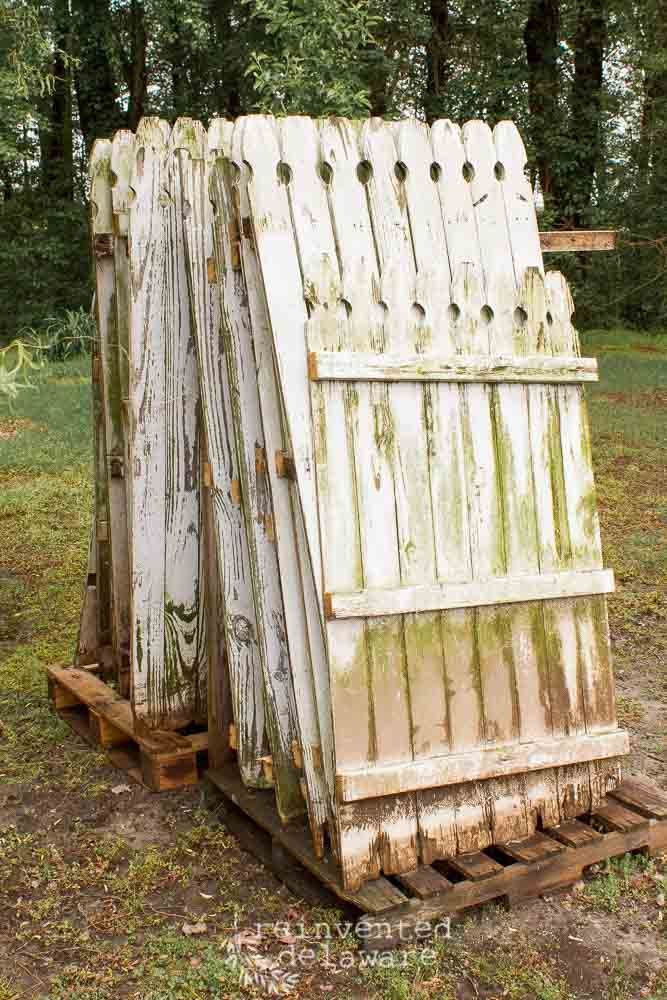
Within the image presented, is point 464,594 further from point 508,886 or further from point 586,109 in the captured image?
point 586,109

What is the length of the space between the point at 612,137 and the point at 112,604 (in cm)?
Answer: 2019

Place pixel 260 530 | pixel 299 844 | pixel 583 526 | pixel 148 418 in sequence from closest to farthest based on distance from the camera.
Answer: pixel 299 844 < pixel 260 530 < pixel 583 526 < pixel 148 418

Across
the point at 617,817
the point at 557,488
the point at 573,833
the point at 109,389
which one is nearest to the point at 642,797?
the point at 617,817

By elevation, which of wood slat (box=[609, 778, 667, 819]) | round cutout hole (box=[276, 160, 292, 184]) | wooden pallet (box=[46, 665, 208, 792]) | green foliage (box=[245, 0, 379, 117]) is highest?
green foliage (box=[245, 0, 379, 117])

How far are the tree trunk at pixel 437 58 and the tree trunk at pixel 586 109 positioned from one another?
2.78 meters

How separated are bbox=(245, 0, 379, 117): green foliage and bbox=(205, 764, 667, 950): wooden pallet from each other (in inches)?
442

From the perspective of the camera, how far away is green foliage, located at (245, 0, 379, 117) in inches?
528

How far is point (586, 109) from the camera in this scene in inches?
853

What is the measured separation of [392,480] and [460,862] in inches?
50.3

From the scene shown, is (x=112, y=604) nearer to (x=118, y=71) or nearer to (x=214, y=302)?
(x=214, y=302)

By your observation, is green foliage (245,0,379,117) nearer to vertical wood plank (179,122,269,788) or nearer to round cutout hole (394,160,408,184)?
vertical wood plank (179,122,269,788)

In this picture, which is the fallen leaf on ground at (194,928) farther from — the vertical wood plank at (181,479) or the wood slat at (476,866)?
the vertical wood plank at (181,479)

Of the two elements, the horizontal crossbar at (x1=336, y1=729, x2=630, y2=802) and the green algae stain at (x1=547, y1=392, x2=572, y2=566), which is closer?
the horizontal crossbar at (x1=336, y1=729, x2=630, y2=802)

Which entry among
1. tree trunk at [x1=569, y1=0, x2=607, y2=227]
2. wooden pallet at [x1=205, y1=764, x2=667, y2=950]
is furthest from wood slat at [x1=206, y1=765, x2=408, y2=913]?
tree trunk at [x1=569, y1=0, x2=607, y2=227]
